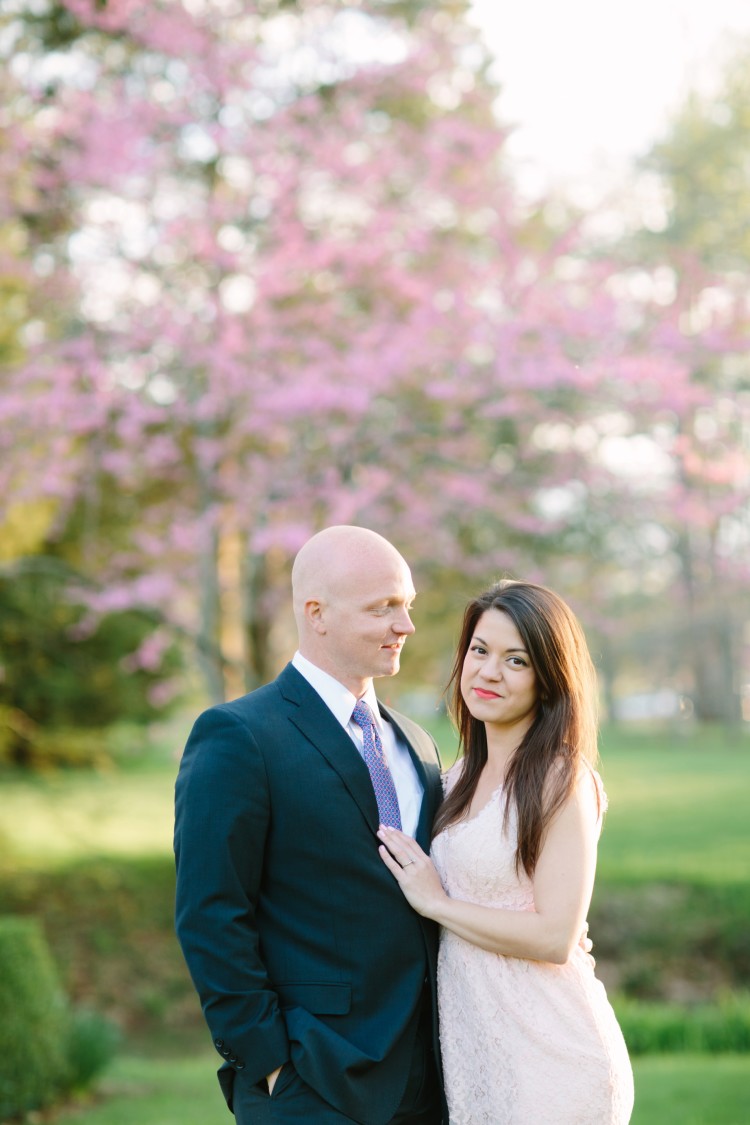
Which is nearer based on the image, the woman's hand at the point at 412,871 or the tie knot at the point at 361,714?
the woman's hand at the point at 412,871

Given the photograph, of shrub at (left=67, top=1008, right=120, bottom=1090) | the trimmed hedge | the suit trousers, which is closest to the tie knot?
the suit trousers

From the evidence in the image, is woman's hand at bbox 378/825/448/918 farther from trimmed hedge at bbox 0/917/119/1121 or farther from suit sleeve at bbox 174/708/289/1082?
trimmed hedge at bbox 0/917/119/1121

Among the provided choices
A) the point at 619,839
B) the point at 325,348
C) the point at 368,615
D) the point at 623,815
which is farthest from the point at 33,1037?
the point at 623,815

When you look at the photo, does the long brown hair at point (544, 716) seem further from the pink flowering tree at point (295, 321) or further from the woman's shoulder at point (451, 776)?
the pink flowering tree at point (295, 321)

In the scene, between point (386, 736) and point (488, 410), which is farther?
point (488, 410)

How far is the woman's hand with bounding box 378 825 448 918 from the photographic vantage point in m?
2.93

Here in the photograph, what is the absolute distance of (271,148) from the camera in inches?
346

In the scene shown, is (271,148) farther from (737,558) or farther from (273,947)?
(273,947)

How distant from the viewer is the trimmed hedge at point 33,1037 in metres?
6.90

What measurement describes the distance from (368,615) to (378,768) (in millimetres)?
386

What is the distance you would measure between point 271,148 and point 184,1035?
7318 mm

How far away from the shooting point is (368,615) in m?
3.00

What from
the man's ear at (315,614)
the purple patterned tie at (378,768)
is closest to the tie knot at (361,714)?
the purple patterned tie at (378,768)

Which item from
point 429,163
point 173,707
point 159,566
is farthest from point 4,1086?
point 173,707
